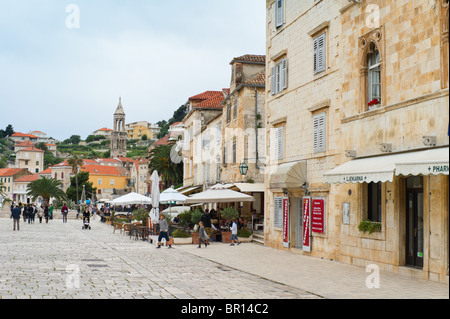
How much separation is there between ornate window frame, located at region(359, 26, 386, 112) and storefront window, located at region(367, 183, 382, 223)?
7.69 feet

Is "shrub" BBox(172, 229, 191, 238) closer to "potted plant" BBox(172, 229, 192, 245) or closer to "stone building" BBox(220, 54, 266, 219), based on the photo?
"potted plant" BBox(172, 229, 192, 245)

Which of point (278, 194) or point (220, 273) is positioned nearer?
point (220, 273)

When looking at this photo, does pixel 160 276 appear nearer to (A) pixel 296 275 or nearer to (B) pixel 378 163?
(A) pixel 296 275

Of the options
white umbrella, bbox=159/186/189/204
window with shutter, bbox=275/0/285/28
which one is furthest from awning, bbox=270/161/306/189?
white umbrella, bbox=159/186/189/204

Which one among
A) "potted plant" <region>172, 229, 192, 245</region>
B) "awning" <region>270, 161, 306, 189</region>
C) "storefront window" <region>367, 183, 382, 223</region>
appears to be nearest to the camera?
"storefront window" <region>367, 183, 382, 223</region>

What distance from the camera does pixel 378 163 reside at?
14516mm

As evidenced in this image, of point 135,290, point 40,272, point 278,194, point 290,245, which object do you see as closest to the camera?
point 135,290

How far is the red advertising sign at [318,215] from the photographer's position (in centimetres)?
1942

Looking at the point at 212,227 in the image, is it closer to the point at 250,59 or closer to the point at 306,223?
the point at 306,223

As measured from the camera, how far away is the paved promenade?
11.1 metres

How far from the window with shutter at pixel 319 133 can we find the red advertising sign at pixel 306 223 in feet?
6.51
